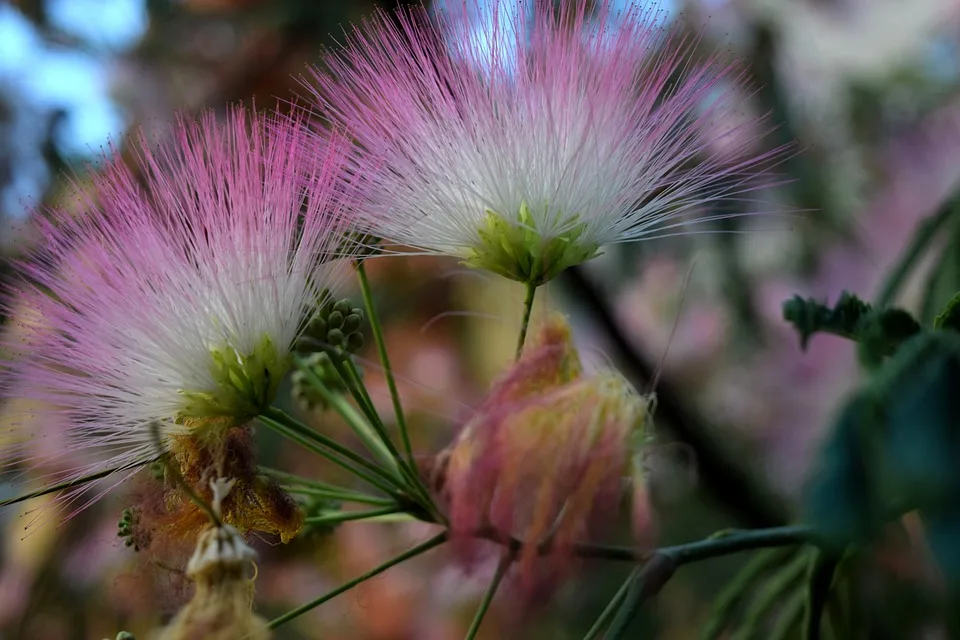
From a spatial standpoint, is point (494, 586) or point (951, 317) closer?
point (951, 317)

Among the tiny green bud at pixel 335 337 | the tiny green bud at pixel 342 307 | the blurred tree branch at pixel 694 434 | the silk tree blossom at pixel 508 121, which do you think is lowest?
the blurred tree branch at pixel 694 434

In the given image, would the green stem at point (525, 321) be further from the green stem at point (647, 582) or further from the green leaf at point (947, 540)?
the green leaf at point (947, 540)

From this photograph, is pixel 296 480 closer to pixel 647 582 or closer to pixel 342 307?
pixel 342 307

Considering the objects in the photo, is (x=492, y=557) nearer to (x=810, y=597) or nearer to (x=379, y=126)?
(x=810, y=597)

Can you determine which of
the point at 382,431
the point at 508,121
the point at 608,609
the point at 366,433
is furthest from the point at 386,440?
the point at 508,121

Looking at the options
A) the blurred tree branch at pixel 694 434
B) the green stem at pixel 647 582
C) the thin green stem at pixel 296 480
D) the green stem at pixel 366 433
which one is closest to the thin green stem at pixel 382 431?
the green stem at pixel 366 433

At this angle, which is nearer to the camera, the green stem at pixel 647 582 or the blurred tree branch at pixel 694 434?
the green stem at pixel 647 582
